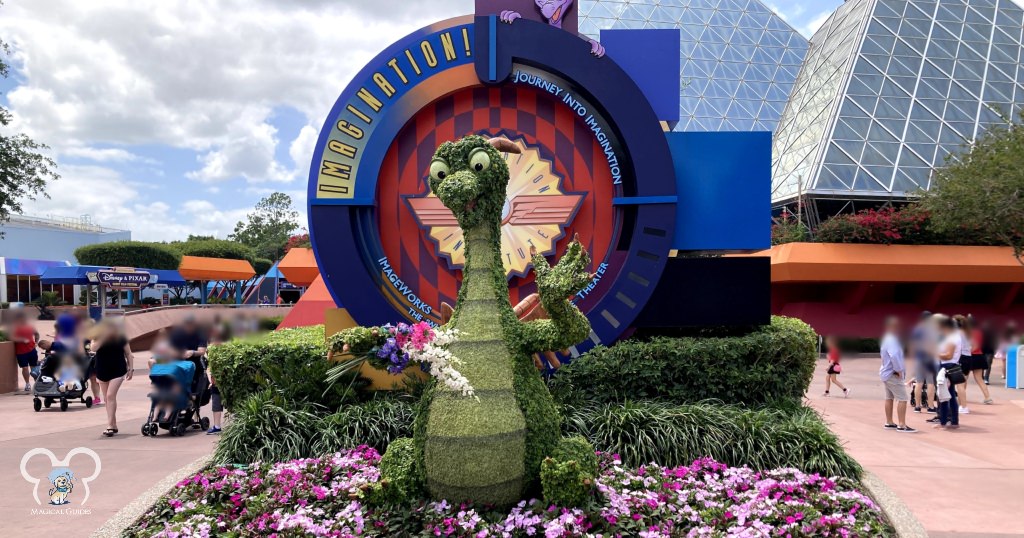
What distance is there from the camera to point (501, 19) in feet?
21.6

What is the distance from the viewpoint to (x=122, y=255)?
42406 mm

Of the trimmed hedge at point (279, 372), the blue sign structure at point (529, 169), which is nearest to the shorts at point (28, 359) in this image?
the trimmed hedge at point (279, 372)

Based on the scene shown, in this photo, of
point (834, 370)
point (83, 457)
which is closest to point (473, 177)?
point (83, 457)

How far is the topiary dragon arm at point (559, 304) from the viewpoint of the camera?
13.0ft

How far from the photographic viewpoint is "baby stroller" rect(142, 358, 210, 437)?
8.05 meters

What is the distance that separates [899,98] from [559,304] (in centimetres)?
2832

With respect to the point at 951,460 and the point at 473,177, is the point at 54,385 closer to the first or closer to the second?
the point at 473,177

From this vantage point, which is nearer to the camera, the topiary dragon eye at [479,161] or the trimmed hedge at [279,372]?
the topiary dragon eye at [479,161]

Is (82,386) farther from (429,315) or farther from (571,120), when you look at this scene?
(571,120)

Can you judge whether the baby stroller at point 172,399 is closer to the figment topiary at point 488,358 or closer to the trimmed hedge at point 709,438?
the figment topiary at point 488,358

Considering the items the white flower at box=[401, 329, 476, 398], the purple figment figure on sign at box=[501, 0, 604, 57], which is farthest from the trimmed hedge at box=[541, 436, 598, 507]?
the purple figment figure on sign at box=[501, 0, 604, 57]

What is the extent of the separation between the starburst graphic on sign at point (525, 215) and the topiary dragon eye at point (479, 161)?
2355mm

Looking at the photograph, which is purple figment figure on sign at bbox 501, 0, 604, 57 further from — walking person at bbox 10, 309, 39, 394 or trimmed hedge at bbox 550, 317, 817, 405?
walking person at bbox 10, 309, 39, 394

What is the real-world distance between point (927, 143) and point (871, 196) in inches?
165
